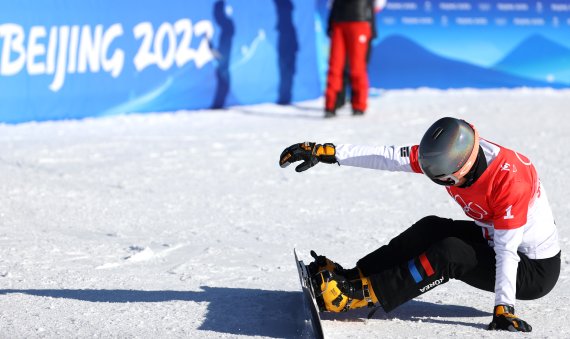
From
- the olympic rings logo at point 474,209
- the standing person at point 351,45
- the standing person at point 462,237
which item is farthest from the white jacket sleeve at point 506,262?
the standing person at point 351,45

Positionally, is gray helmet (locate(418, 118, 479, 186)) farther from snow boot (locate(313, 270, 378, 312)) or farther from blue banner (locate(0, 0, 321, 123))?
blue banner (locate(0, 0, 321, 123))

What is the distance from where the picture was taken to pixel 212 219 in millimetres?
6676

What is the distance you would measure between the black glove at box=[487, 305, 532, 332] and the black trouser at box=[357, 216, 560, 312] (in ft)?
0.59

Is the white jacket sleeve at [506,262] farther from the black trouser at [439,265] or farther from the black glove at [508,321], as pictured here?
the black trouser at [439,265]

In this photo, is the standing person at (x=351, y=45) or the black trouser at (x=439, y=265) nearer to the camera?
the black trouser at (x=439, y=265)

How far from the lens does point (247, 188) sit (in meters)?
7.68

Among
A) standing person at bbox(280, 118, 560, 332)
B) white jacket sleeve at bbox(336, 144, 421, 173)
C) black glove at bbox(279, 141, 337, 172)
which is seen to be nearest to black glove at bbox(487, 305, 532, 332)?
standing person at bbox(280, 118, 560, 332)

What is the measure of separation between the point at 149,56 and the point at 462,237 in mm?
7545

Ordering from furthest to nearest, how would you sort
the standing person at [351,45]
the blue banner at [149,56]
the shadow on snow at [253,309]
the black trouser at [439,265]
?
the standing person at [351,45]
the blue banner at [149,56]
the shadow on snow at [253,309]
the black trouser at [439,265]

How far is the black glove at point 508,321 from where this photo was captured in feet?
13.2

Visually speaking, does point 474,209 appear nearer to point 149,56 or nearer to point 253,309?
point 253,309

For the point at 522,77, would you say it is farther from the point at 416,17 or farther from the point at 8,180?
the point at 8,180

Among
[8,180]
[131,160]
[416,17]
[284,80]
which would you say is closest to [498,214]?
[8,180]

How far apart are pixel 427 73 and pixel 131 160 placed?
21.5 ft
